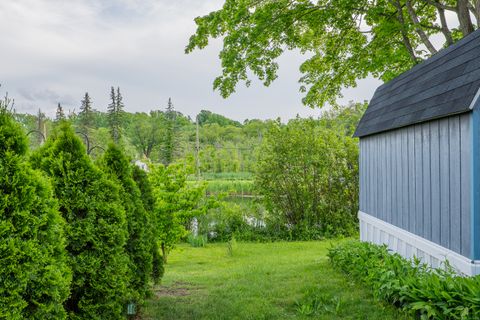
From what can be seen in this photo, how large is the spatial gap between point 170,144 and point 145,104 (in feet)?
58.5

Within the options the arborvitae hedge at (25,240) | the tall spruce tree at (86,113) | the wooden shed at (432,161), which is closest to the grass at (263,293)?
the wooden shed at (432,161)

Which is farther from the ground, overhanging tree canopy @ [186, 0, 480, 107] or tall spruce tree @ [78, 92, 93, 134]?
tall spruce tree @ [78, 92, 93, 134]

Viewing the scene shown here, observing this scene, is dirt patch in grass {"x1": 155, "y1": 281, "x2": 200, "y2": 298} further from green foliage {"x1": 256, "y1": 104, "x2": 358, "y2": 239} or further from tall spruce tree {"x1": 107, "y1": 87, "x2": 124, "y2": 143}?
tall spruce tree {"x1": 107, "y1": 87, "x2": 124, "y2": 143}

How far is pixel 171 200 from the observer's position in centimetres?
761

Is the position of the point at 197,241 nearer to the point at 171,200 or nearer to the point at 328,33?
the point at 171,200

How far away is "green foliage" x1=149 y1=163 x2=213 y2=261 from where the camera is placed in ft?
24.5

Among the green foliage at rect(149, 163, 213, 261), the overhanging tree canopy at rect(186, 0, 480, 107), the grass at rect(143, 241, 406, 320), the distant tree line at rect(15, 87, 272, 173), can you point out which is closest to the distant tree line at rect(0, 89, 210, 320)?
the grass at rect(143, 241, 406, 320)

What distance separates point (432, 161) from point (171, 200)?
5.00m

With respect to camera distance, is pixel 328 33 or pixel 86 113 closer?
pixel 328 33

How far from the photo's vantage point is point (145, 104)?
48156 millimetres

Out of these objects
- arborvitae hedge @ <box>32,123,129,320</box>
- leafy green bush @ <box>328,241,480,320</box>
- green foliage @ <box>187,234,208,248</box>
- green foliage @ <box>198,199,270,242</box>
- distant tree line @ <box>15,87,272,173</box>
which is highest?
distant tree line @ <box>15,87,272,173</box>

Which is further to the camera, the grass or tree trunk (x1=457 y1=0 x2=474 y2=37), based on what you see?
tree trunk (x1=457 y1=0 x2=474 y2=37)

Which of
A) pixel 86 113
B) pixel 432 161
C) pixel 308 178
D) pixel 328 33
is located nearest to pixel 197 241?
pixel 308 178

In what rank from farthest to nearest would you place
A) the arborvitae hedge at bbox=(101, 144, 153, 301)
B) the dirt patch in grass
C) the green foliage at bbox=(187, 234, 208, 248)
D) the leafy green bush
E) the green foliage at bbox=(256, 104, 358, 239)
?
the green foliage at bbox=(256, 104, 358, 239) → the green foliage at bbox=(187, 234, 208, 248) → the dirt patch in grass → the arborvitae hedge at bbox=(101, 144, 153, 301) → the leafy green bush
